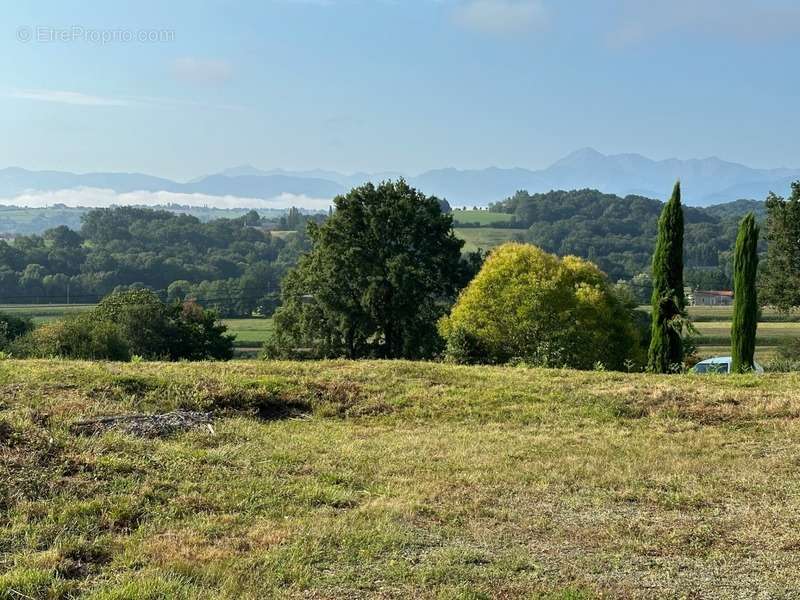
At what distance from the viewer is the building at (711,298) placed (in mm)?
98062

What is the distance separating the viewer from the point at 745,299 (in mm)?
24234

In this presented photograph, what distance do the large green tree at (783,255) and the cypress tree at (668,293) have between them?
2169 cm

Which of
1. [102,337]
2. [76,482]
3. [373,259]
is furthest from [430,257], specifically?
[76,482]

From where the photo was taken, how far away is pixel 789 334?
63031 mm

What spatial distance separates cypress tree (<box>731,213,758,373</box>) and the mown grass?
1178 cm

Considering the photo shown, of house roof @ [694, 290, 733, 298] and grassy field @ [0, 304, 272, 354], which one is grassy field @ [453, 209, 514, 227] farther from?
grassy field @ [0, 304, 272, 354]

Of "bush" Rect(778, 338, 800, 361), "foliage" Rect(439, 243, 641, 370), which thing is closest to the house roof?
"bush" Rect(778, 338, 800, 361)

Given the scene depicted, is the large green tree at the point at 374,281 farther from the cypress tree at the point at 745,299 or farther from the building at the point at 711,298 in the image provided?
the building at the point at 711,298

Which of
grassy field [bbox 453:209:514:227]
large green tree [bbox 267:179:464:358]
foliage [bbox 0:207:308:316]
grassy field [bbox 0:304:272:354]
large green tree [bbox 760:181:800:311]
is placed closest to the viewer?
large green tree [bbox 267:179:464:358]

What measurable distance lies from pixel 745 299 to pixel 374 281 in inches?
668

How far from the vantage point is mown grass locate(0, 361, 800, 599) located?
5285 millimetres

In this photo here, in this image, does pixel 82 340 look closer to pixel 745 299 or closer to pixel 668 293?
pixel 668 293

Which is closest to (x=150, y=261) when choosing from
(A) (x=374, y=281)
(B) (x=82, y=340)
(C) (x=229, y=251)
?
(C) (x=229, y=251)

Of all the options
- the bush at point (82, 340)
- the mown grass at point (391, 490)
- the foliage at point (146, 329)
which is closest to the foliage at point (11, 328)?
the foliage at point (146, 329)
